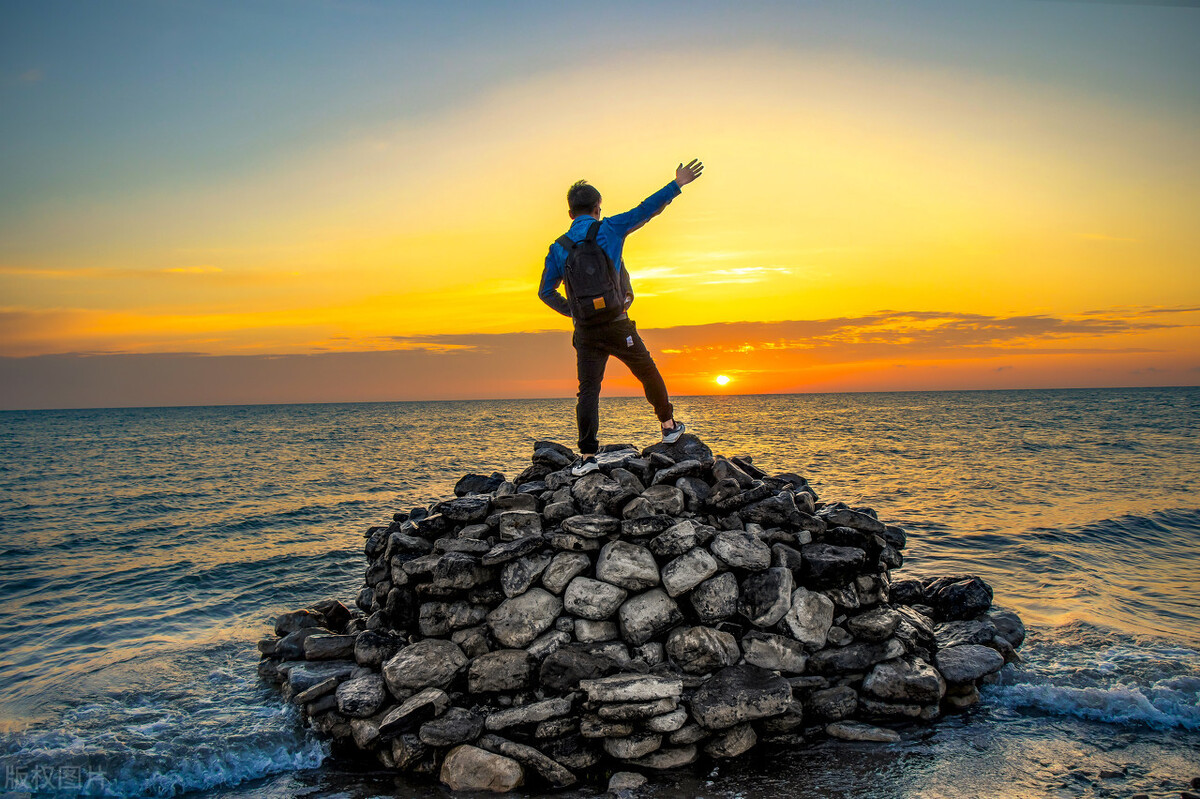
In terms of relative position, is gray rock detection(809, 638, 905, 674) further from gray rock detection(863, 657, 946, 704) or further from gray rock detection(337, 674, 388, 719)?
gray rock detection(337, 674, 388, 719)

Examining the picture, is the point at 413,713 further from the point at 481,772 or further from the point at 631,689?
the point at 631,689

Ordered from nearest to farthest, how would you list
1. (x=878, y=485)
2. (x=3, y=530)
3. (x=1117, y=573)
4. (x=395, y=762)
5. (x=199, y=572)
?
(x=395, y=762)
(x=1117, y=573)
(x=199, y=572)
(x=3, y=530)
(x=878, y=485)

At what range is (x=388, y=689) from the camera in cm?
717

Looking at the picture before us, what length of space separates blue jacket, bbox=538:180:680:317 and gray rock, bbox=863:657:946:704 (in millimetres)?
5396

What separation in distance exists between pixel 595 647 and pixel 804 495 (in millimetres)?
3637

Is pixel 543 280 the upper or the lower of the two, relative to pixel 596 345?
upper

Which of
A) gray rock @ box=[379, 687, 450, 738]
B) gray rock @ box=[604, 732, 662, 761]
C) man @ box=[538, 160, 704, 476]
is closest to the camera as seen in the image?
gray rock @ box=[604, 732, 662, 761]

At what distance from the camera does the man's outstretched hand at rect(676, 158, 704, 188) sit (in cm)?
773

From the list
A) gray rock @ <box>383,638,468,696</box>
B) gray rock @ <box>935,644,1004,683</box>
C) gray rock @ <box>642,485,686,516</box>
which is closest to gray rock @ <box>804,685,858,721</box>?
gray rock @ <box>935,644,1004,683</box>

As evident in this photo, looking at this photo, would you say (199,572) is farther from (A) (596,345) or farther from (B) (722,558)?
(B) (722,558)

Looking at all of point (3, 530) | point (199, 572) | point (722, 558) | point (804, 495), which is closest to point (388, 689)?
point (722, 558)

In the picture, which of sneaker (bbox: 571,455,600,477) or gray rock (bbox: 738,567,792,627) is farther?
sneaker (bbox: 571,455,600,477)

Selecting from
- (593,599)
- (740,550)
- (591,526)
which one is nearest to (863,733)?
(740,550)

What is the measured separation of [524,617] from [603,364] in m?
3.58
